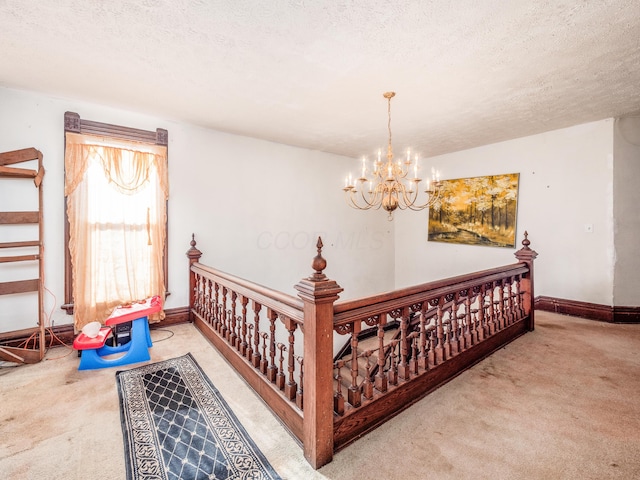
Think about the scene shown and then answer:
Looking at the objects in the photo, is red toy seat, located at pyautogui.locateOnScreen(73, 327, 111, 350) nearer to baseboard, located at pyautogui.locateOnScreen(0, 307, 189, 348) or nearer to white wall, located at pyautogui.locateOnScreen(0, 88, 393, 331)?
baseboard, located at pyautogui.locateOnScreen(0, 307, 189, 348)

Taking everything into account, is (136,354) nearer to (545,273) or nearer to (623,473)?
(623,473)

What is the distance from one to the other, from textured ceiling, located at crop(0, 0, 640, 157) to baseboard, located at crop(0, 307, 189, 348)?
241 cm

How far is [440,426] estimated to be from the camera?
74.5 inches

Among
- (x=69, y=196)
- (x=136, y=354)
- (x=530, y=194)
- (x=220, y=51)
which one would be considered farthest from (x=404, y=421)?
(x=530, y=194)

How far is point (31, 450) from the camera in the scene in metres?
1.68

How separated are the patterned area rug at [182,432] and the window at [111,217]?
1338mm

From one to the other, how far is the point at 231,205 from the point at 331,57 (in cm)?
258

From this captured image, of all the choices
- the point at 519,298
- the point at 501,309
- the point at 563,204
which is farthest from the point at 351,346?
the point at 563,204

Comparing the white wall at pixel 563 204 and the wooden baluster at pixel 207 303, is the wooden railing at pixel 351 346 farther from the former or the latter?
the white wall at pixel 563 204

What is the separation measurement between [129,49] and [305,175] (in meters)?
3.19

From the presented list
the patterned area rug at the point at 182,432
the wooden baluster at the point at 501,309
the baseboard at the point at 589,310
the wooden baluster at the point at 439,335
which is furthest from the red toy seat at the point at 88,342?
the baseboard at the point at 589,310

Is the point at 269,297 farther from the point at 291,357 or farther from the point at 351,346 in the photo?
the point at 351,346

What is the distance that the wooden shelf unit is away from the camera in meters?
2.79

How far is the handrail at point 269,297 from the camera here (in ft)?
5.76
